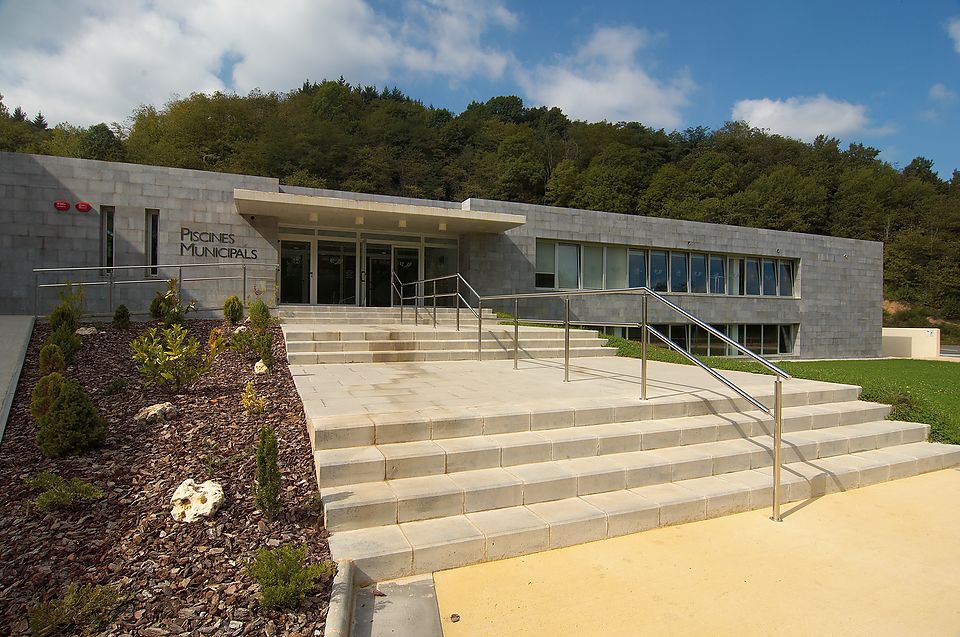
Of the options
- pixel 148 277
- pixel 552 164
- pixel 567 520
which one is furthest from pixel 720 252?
pixel 552 164

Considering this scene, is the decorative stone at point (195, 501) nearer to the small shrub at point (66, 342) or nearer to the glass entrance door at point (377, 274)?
the small shrub at point (66, 342)

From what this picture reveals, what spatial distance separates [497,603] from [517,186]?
41.9 meters

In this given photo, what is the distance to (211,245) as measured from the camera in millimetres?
12273

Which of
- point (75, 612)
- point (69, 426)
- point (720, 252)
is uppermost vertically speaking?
point (720, 252)

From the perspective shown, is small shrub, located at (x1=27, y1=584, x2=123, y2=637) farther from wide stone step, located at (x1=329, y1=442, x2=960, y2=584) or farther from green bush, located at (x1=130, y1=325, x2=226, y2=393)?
green bush, located at (x1=130, y1=325, x2=226, y2=393)

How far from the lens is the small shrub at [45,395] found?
4027 millimetres

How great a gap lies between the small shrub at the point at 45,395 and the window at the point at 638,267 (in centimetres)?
1633

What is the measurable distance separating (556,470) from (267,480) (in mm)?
1986

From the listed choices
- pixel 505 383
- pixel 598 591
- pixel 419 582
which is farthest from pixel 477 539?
pixel 505 383

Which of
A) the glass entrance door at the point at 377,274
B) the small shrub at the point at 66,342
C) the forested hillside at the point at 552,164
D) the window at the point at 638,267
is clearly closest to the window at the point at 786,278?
the window at the point at 638,267

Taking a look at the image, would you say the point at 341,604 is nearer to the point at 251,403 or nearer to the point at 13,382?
the point at 251,403

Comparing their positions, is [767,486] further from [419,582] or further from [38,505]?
[38,505]

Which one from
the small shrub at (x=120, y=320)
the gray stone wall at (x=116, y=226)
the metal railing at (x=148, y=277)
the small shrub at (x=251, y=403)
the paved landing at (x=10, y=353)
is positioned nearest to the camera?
the small shrub at (x=251, y=403)

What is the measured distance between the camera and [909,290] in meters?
43.7
